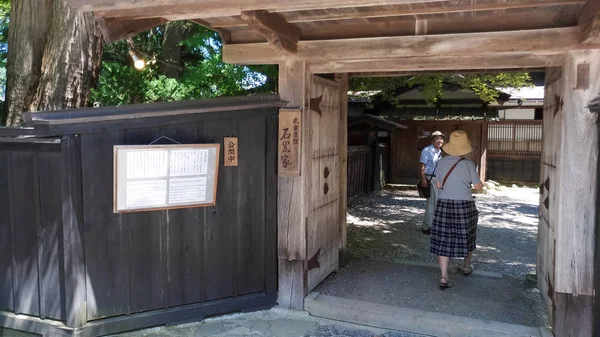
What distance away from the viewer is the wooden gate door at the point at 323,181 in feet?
17.3

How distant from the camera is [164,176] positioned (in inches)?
171

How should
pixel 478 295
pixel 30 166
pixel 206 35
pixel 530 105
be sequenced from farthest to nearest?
1. pixel 530 105
2. pixel 206 35
3. pixel 478 295
4. pixel 30 166

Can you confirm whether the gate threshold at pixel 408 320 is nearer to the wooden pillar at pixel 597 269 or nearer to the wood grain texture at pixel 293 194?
the wooden pillar at pixel 597 269

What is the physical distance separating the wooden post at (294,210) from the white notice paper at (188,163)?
0.91m

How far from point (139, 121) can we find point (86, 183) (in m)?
0.74

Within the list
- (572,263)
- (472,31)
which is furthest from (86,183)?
(572,263)

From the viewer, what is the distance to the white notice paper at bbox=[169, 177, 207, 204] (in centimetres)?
442

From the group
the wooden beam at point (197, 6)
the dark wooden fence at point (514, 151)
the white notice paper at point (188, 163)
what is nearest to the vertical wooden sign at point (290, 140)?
the white notice paper at point (188, 163)

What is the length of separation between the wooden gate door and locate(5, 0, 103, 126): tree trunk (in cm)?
304

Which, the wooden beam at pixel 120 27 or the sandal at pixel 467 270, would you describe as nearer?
the wooden beam at pixel 120 27

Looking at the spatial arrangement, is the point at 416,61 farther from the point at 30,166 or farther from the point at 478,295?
the point at 30,166

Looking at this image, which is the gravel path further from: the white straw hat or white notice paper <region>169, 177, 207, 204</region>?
white notice paper <region>169, 177, 207, 204</region>

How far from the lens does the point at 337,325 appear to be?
15.5 feet

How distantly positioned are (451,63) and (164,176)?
314cm
